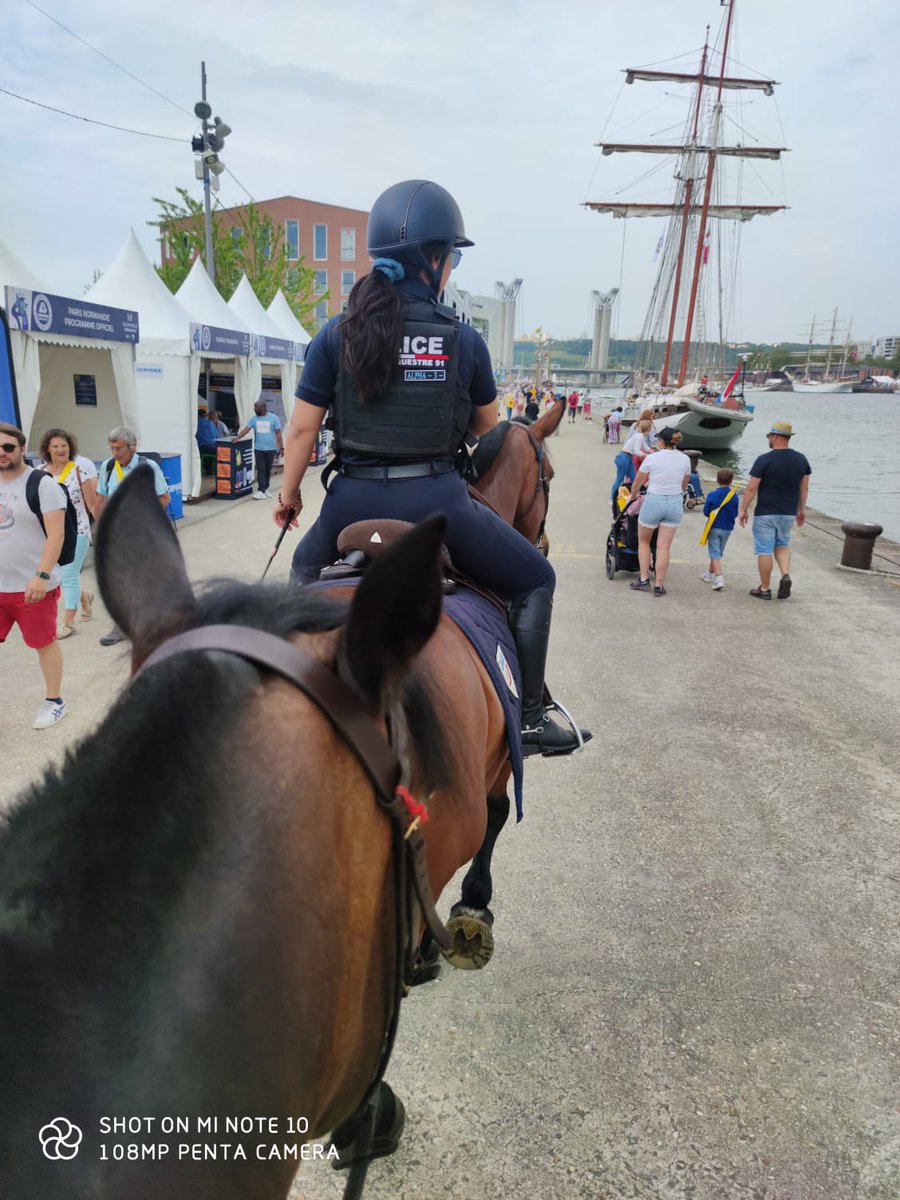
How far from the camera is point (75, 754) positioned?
933mm

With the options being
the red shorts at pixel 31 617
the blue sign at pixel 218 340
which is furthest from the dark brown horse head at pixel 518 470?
the blue sign at pixel 218 340

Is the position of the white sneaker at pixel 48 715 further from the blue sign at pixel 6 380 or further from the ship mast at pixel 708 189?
the ship mast at pixel 708 189

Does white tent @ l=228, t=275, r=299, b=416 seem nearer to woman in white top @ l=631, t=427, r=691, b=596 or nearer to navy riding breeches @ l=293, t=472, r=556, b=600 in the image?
woman in white top @ l=631, t=427, r=691, b=596

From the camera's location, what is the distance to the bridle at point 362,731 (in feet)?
3.39

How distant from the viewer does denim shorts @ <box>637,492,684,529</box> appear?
902cm

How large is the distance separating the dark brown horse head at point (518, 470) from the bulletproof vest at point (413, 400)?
0.95 meters

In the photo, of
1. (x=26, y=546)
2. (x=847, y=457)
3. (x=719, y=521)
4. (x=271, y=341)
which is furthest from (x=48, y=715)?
(x=847, y=457)

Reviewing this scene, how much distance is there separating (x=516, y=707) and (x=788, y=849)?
8.92 ft

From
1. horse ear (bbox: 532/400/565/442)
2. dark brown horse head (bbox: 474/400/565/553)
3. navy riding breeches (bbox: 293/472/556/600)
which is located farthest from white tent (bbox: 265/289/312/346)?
navy riding breeches (bbox: 293/472/556/600)

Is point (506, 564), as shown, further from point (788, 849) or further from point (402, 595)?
point (788, 849)

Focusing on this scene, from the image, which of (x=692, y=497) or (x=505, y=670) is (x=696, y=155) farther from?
(x=505, y=670)

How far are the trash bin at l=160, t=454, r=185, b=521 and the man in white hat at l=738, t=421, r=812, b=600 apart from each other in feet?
27.3

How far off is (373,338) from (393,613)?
1389mm

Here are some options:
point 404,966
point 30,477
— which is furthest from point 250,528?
point 404,966
